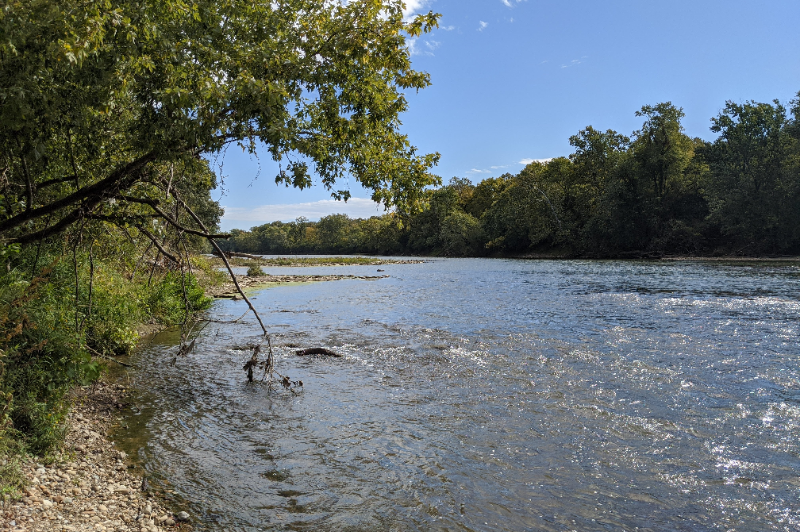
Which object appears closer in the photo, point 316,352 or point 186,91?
point 186,91

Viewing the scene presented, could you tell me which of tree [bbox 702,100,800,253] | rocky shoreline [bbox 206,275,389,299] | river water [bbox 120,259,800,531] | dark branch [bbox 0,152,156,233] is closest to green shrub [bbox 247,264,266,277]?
rocky shoreline [bbox 206,275,389,299]

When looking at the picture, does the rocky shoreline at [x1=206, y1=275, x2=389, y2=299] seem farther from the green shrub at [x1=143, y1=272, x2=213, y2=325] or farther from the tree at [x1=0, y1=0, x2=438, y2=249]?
the tree at [x1=0, y1=0, x2=438, y2=249]

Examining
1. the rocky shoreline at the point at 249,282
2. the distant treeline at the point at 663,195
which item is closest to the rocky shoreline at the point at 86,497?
the rocky shoreline at the point at 249,282

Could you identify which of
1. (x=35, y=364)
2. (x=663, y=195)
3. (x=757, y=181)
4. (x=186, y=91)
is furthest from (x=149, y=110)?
(x=663, y=195)

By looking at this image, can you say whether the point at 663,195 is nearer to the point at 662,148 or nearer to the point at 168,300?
the point at 662,148

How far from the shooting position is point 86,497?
19.5 ft

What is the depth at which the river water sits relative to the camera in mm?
6332

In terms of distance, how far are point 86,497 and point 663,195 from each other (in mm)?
92154

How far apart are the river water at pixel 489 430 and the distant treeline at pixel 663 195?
26.1 meters

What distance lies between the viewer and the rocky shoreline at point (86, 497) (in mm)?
5164

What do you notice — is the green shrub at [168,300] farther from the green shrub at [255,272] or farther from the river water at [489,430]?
the green shrub at [255,272]

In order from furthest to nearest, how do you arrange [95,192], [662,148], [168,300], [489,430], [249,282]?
1. [662,148]
2. [249,282]
3. [168,300]
4. [489,430]
5. [95,192]

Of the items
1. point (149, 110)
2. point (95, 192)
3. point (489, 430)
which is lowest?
point (489, 430)

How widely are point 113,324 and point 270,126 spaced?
10.2 m
